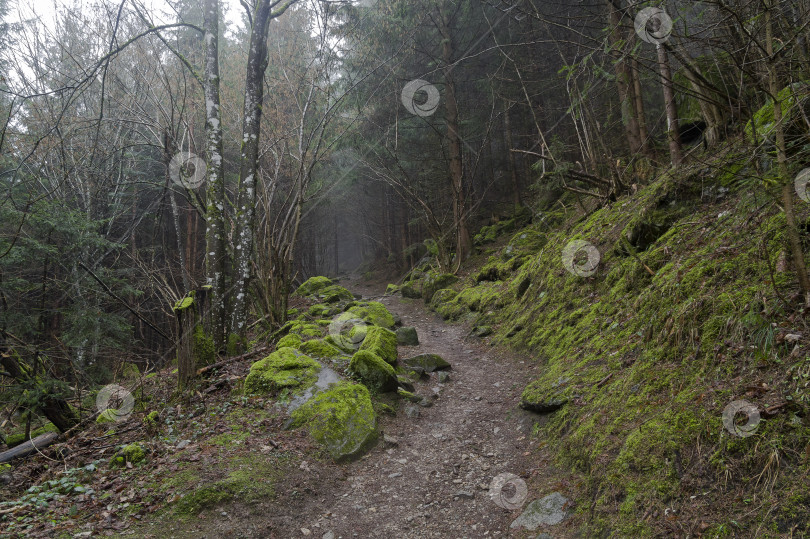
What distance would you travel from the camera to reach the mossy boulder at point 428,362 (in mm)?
6486

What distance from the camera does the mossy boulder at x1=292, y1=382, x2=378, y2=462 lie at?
164 inches

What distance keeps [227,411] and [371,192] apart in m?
22.0

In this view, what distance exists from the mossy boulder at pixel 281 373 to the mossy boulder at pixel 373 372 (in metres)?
0.50

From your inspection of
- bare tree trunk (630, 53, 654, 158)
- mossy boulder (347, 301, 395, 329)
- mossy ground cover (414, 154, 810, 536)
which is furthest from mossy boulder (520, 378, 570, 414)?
bare tree trunk (630, 53, 654, 158)

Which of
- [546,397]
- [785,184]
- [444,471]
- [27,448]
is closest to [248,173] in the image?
[27,448]

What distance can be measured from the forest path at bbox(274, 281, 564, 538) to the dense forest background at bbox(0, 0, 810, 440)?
257cm

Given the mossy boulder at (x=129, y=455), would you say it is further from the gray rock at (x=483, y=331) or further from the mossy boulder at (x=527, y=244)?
the mossy boulder at (x=527, y=244)

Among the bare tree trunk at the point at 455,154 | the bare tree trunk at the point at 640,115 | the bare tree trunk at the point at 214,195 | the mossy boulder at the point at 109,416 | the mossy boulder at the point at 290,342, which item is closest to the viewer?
the mossy boulder at the point at 109,416

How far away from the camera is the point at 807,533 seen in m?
1.65

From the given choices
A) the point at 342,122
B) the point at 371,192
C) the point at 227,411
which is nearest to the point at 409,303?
the point at 342,122

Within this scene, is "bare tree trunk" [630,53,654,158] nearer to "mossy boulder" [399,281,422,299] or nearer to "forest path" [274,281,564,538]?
"forest path" [274,281,564,538]

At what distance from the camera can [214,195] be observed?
620cm

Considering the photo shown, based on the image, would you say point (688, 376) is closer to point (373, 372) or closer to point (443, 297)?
point (373, 372)

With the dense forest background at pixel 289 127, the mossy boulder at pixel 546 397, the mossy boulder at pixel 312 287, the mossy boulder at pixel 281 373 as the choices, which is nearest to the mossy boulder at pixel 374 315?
the dense forest background at pixel 289 127
